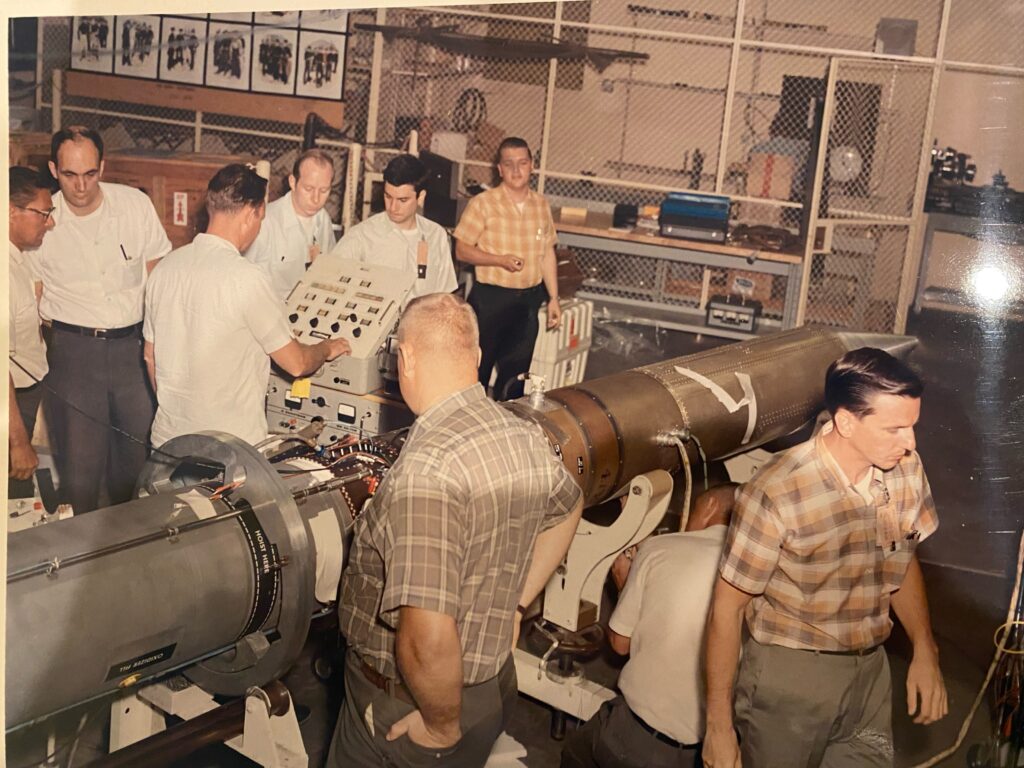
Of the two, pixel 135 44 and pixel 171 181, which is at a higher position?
pixel 135 44

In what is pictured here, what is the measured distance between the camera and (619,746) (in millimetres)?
2568

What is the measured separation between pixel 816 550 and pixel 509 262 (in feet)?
3.12

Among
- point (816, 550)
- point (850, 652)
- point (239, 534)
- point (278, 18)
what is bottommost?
point (850, 652)

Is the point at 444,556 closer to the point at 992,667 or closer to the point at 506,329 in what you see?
the point at 506,329

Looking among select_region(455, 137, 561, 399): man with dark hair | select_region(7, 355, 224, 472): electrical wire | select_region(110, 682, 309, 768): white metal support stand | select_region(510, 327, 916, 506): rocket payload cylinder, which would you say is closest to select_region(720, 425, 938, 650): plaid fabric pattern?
select_region(510, 327, 916, 506): rocket payload cylinder

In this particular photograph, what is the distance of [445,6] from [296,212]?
569mm

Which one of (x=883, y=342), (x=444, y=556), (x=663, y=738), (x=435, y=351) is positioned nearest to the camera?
(x=444, y=556)

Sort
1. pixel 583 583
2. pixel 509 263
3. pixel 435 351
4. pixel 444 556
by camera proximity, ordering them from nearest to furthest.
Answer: pixel 444 556, pixel 435 351, pixel 509 263, pixel 583 583

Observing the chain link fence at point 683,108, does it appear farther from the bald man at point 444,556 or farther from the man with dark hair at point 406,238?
the bald man at point 444,556

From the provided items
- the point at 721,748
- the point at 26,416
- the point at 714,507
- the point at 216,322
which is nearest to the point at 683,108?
the point at 714,507

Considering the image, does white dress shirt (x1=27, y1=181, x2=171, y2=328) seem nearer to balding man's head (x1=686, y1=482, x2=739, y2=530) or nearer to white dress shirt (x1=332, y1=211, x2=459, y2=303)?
white dress shirt (x1=332, y1=211, x2=459, y2=303)

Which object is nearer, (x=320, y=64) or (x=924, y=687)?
(x=924, y=687)

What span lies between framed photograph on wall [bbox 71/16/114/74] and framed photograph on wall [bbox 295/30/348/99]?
16.3 inches

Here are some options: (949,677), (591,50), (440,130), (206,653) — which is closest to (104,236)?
(440,130)
